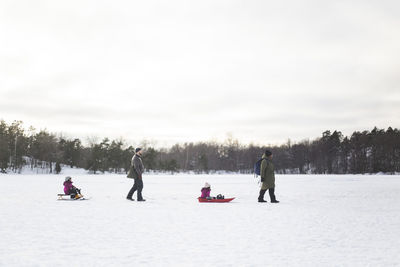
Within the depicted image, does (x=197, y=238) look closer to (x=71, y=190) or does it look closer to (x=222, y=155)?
(x=71, y=190)

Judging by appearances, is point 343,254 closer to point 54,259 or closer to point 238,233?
point 238,233

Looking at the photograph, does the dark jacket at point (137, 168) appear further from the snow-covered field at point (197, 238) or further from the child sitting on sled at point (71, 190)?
the snow-covered field at point (197, 238)

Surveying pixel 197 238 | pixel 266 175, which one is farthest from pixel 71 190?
pixel 197 238

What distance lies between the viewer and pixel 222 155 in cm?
14562

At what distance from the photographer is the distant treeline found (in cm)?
8344

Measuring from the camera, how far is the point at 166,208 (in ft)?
41.6

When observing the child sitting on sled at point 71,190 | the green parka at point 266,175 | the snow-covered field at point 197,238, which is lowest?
the snow-covered field at point 197,238

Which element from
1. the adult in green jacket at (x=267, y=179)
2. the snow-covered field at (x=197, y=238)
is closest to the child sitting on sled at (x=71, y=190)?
the snow-covered field at (x=197, y=238)

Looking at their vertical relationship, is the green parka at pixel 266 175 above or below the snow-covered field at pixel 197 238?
above

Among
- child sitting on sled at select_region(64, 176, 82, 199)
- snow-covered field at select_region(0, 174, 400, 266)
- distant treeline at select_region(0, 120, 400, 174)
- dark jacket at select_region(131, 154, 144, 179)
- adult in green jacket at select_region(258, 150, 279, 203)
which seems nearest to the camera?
snow-covered field at select_region(0, 174, 400, 266)

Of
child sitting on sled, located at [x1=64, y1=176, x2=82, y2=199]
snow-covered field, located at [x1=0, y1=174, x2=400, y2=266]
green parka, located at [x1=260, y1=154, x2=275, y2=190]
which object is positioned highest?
green parka, located at [x1=260, y1=154, x2=275, y2=190]

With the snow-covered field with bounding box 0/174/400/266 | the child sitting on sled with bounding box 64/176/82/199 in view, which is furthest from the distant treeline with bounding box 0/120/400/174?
the snow-covered field with bounding box 0/174/400/266

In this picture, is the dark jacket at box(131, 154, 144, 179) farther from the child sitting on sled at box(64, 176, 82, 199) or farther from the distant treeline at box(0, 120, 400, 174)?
the distant treeline at box(0, 120, 400, 174)

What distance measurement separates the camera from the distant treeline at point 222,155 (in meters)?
83.4
